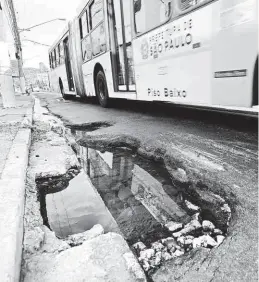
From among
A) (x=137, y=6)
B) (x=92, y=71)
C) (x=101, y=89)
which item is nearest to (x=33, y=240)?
(x=137, y=6)

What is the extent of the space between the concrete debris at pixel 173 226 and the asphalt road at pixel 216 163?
0.93ft

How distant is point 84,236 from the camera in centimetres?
154

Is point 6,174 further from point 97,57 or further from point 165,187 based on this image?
point 97,57

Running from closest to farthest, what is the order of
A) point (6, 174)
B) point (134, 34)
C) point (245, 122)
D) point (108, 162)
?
point (6, 174) → point (108, 162) → point (245, 122) → point (134, 34)

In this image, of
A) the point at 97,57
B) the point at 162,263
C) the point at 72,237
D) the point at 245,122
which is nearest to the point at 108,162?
the point at 72,237

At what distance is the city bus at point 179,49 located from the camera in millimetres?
2535

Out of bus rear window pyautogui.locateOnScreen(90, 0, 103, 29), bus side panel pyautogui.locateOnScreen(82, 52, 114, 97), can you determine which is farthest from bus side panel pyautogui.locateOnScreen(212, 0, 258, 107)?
bus rear window pyautogui.locateOnScreen(90, 0, 103, 29)

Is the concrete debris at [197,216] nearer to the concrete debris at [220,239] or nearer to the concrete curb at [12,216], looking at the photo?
the concrete debris at [220,239]

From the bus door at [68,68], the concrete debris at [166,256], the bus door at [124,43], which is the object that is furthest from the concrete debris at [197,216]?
the bus door at [68,68]

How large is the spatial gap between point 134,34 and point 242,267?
4205mm

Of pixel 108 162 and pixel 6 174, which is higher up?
pixel 6 174

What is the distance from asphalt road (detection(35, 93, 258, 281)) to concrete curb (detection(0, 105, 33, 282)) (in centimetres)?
65

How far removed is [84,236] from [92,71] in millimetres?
6228

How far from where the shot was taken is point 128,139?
11.6ft
